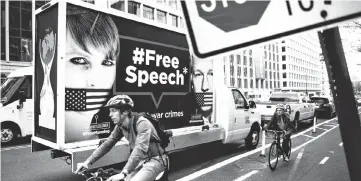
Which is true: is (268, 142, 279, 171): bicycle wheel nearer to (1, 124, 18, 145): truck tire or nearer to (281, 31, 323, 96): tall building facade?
(1, 124, 18, 145): truck tire

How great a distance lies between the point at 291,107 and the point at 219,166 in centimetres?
894

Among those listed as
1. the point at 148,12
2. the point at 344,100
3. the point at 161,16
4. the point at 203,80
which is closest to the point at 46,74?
the point at 203,80

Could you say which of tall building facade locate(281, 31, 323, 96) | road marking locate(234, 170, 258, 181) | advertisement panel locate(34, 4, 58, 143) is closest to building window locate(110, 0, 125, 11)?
advertisement panel locate(34, 4, 58, 143)

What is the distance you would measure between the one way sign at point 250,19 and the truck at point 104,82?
3666 mm

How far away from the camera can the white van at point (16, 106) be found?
9.79 meters

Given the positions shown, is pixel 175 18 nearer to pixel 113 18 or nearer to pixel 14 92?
pixel 14 92

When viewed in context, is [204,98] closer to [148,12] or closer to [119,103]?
[119,103]

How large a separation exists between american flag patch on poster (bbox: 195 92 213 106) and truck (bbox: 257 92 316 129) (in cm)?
722

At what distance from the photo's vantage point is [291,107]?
14891 mm

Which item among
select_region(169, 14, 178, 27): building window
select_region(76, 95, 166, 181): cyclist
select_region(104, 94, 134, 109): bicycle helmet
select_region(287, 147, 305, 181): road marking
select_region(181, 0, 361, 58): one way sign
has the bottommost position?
select_region(287, 147, 305, 181): road marking

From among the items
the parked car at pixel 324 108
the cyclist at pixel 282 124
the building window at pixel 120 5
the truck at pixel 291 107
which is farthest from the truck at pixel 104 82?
the building window at pixel 120 5

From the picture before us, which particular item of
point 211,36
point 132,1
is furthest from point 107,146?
point 132,1

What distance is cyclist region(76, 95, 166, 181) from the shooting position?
123 inches

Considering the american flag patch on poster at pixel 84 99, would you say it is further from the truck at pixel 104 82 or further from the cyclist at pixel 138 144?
the cyclist at pixel 138 144
